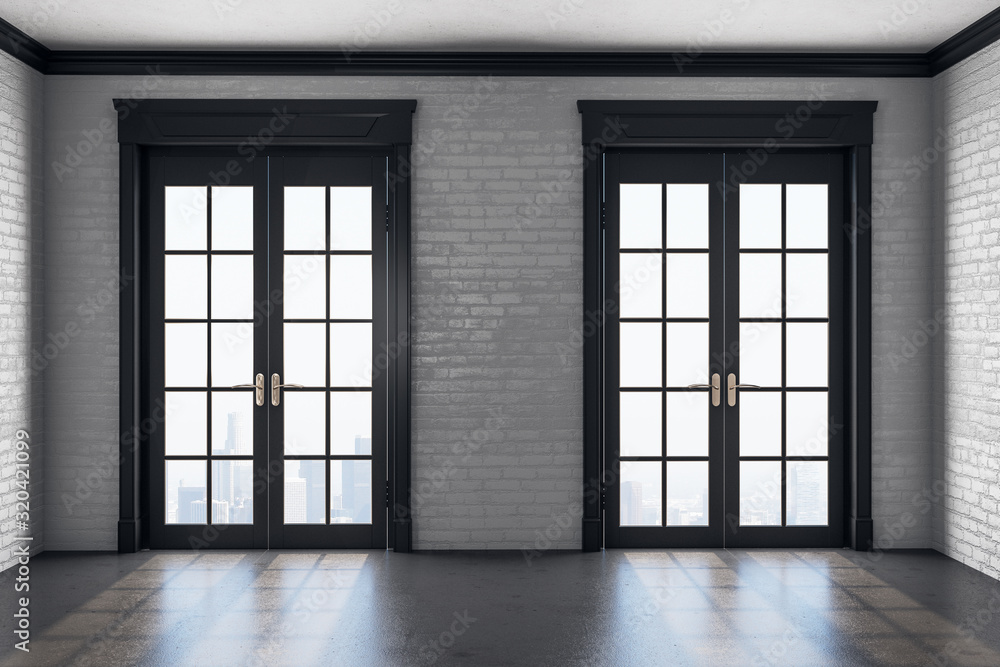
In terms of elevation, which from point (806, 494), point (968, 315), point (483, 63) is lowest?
point (806, 494)

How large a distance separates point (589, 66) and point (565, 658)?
3340 mm

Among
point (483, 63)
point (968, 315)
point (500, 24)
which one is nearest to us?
point (500, 24)

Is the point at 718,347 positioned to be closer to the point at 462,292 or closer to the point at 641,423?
the point at 641,423

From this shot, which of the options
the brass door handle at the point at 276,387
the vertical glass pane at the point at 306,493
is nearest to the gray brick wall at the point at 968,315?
the vertical glass pane at the point at 306,493

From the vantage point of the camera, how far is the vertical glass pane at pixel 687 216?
4.57m

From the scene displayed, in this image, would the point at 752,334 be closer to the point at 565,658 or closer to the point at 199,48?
the point at 565,658

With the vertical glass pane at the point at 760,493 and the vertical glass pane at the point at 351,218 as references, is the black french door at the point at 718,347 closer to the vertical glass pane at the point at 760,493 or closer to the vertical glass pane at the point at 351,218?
the vertical glass pane at the point at 760,493

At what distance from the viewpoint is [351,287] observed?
455 cm

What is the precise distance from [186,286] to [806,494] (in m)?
4.12

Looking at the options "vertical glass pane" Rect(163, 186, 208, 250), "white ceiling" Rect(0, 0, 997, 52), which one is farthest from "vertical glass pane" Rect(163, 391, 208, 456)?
"white ceiling" Rect(0, 0, 997, 52)

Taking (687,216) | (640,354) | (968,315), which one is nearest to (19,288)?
(640,354)

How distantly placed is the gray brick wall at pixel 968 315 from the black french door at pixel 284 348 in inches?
135

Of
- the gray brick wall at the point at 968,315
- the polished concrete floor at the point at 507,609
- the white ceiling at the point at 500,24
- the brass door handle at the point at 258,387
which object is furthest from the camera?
the brass door handle at the point at 258,387

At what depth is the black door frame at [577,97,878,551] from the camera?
4.46m
